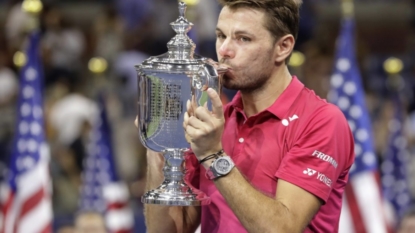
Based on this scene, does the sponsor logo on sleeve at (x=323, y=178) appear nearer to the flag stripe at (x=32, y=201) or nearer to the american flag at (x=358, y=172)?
the american flag at (x=358, y=172)

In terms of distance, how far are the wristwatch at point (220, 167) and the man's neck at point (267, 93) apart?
399 mm

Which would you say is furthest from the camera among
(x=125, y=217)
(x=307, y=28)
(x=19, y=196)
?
(x=307, y=28)

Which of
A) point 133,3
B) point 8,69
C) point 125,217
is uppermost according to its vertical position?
point 133,3

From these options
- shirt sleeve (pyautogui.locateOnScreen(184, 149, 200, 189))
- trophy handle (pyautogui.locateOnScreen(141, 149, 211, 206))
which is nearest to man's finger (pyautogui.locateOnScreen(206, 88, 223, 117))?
trophy handle (pyautogui.locateOnScreen(141, 149, 211, 206))

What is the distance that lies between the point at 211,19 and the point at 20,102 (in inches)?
115

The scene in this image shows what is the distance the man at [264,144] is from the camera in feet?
9.32

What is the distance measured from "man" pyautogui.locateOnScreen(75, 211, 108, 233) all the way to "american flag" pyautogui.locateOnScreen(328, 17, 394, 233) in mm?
1689

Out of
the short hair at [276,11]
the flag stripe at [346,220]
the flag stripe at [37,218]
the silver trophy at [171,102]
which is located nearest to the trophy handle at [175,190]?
the silver trophy at [171,102]

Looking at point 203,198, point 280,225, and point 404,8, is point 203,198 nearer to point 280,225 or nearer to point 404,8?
point 280,225

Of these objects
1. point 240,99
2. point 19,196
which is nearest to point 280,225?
point 240,99

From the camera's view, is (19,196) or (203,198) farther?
(19,196)

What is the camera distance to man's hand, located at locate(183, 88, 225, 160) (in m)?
2.78

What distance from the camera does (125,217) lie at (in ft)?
22.9

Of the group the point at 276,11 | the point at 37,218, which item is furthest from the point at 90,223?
the point at 276,11
